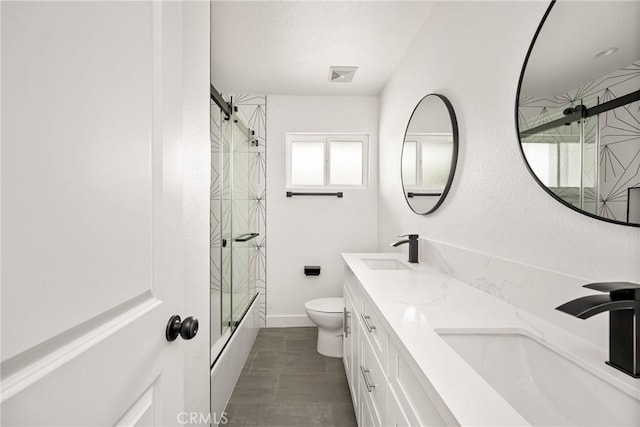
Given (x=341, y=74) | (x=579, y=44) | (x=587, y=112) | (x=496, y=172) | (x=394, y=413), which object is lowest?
(x=394, y=413)

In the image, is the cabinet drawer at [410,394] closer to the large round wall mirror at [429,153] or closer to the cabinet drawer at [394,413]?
the cabinet drawer at [394,413]

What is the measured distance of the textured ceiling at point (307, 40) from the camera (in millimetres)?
2010

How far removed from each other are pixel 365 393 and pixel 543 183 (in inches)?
46.0

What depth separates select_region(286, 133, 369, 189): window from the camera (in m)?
3.50

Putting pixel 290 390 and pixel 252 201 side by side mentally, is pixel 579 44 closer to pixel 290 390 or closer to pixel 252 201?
pixel 290 390

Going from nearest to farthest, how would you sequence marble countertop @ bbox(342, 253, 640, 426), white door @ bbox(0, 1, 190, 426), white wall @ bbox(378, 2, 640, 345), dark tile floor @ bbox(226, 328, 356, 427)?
white door @ bbox(0, 1, 190, 426) → marble countertop @ bbox(342, 253, 640, 426) → white wall @ bbox(378, 2, 640, 345) → dark tile floor @ bbox(226, 328, 356, 427)

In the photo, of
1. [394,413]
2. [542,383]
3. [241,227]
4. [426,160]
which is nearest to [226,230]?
[241,227]

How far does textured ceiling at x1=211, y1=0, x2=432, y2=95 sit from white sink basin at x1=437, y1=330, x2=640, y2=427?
6.31ft

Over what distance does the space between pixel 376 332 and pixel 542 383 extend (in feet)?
1.84

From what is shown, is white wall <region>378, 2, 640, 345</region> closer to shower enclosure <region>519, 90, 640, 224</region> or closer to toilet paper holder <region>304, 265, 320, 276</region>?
shower enclosure <region>519, 90, 640, 224</region>

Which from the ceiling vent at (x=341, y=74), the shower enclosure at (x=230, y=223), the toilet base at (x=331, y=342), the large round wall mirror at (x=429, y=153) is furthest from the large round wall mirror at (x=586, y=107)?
the toilet base at (x=331, y=342)

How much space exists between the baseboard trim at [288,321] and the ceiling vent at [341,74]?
2402 mm

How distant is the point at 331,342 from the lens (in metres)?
2.72

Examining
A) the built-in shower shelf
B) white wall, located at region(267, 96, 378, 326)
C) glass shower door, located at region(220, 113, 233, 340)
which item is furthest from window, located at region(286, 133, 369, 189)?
glass shower door, located at region(220, 113, 233, 340)
